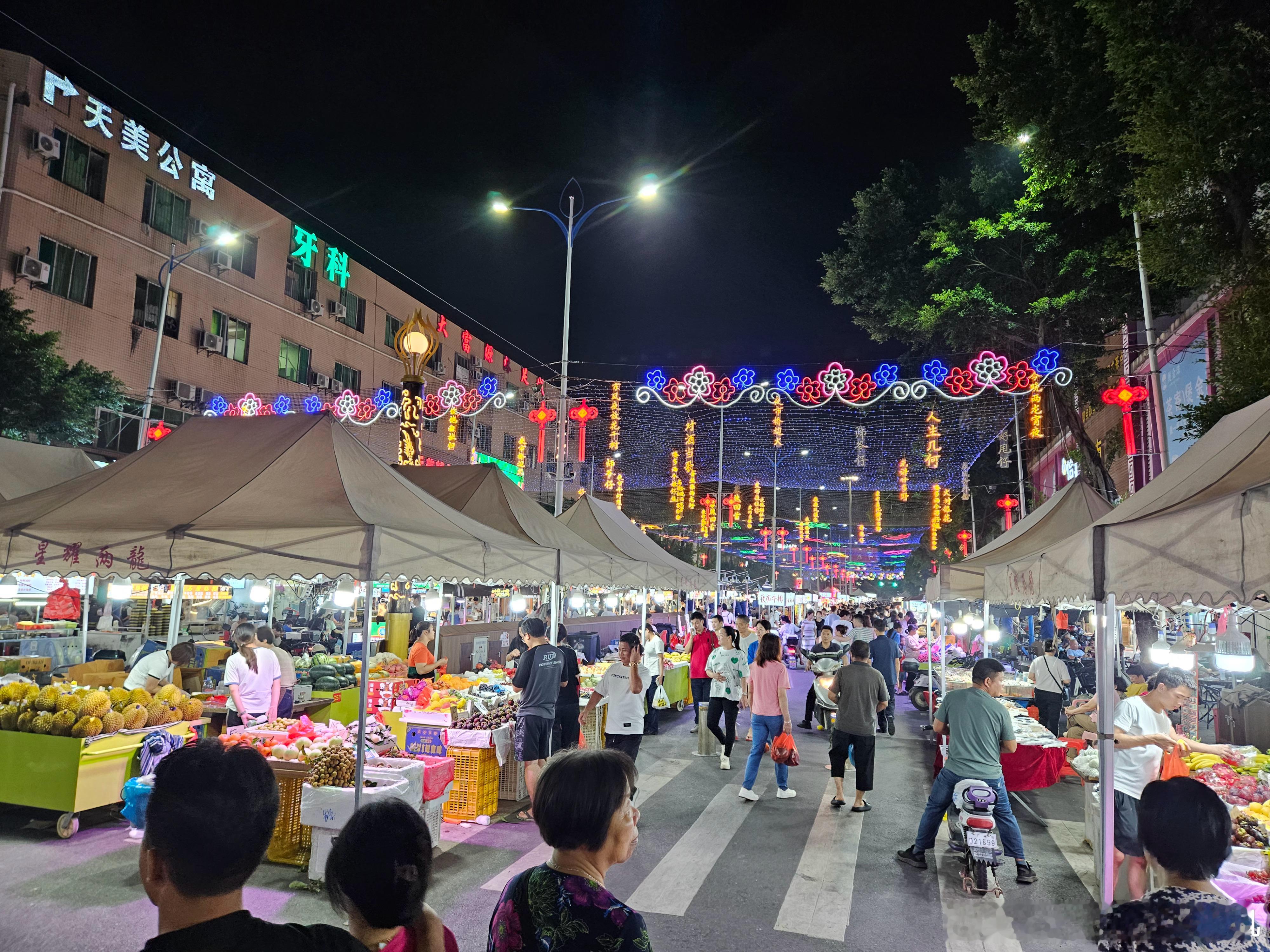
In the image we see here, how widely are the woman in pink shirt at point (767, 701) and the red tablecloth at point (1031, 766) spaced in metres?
2.76

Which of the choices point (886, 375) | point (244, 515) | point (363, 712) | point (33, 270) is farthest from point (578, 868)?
point (33, 270)

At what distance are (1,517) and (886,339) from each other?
22.8m

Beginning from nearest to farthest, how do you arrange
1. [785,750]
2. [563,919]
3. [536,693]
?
[563,919] → [536,693] → [785,750]

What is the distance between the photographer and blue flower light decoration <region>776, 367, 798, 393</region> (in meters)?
13.2

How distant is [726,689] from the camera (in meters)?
11.7

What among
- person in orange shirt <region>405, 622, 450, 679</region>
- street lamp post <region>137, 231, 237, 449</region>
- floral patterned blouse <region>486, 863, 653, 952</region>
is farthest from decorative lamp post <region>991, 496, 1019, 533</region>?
floral patterned blouse <region>486, 863, 653, 952</region>

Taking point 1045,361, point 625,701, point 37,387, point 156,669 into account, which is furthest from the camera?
point 37,387

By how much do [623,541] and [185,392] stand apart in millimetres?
16771

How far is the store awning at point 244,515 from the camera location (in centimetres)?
604

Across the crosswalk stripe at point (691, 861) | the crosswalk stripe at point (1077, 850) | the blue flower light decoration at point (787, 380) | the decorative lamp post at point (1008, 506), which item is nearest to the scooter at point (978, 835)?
the crosswalk stripe at point (1077, 850)

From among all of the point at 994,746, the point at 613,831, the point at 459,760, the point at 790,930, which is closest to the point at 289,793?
the point at 459,760

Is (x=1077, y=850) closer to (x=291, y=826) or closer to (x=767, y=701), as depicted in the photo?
(x=767, y=701)

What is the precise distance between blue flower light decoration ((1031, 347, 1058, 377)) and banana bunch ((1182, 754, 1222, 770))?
5.88 m

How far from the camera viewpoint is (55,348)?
20.5 m
